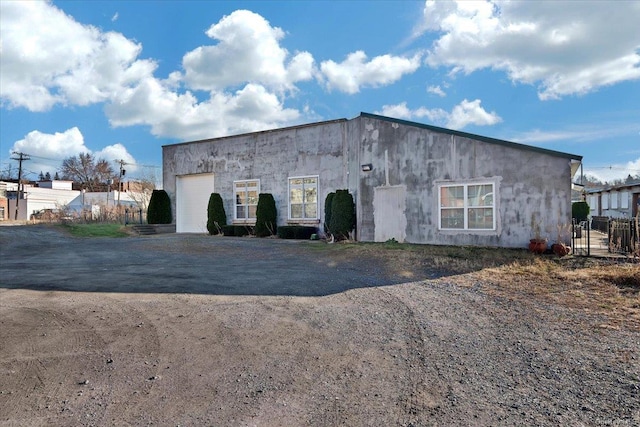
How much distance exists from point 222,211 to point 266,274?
1143cm

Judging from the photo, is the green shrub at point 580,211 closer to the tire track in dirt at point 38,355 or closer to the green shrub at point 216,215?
the green shrub at point 216,215

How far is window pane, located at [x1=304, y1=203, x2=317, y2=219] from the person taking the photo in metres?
17.2

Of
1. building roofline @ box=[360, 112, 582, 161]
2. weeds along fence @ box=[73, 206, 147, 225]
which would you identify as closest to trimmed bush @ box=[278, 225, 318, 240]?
building roofline @ box=[360, 112, 582, 161]

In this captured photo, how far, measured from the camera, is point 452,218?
522 inches

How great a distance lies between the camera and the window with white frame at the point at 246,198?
61.8ft

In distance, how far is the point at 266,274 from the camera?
8.66 meters

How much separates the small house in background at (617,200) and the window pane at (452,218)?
55.8 ft

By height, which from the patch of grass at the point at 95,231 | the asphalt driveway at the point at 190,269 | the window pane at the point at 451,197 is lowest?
the asphalt driveway at the point at 190,269

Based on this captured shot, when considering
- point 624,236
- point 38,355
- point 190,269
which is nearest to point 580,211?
point 624,236

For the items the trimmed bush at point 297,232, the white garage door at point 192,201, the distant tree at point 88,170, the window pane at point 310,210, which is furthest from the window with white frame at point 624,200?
the distant tree at point 88,170

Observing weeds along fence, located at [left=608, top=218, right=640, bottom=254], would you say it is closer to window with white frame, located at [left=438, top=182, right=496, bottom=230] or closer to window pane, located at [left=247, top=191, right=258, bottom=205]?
window with white frame, located at [left=438, top=182, right=496, bottom=230]

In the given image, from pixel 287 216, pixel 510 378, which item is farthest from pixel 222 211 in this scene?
pixel 510 378

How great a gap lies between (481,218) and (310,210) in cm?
694

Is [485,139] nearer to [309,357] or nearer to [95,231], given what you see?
[309,357]
